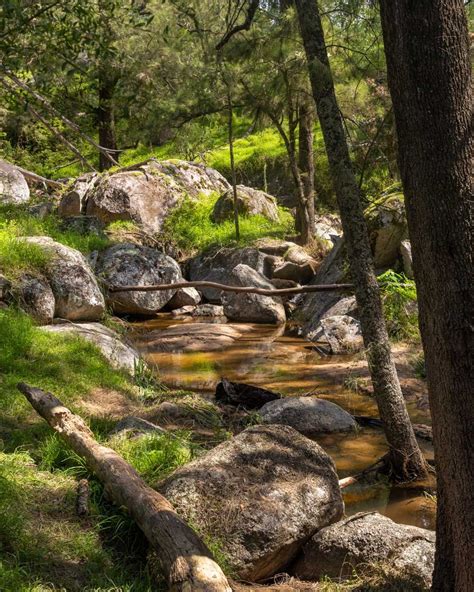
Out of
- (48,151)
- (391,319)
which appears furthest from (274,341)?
(48,151)

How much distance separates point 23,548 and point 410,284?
Answer: 26.9 ft

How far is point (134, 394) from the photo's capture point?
6.79 m

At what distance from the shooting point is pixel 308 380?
8.77 metres

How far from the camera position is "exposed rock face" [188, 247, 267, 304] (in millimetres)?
15008

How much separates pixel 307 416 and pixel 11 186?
7600mm

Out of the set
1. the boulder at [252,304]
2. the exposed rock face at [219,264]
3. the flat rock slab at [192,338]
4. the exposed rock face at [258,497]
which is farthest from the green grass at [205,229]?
the exposed rock face at [258,497]

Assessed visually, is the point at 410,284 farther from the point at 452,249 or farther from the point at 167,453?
the point at 452,249

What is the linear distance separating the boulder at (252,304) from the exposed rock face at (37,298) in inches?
222

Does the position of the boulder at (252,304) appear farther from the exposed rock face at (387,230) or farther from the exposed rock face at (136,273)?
the exposed rock face at (387,230)

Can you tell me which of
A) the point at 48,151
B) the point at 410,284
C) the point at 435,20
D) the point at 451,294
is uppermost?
the point at 48,151

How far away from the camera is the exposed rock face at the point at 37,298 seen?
7.63 m

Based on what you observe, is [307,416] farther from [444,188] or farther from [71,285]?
[444,188]

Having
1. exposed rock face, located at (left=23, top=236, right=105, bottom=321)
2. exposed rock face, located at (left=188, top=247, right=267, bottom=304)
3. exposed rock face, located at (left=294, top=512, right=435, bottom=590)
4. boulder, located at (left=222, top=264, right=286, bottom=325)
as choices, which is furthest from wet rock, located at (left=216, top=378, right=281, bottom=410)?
exposed rock face, located at (left=188, top=247, right=267, bottom=304)

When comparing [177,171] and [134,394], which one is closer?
[134,394]
